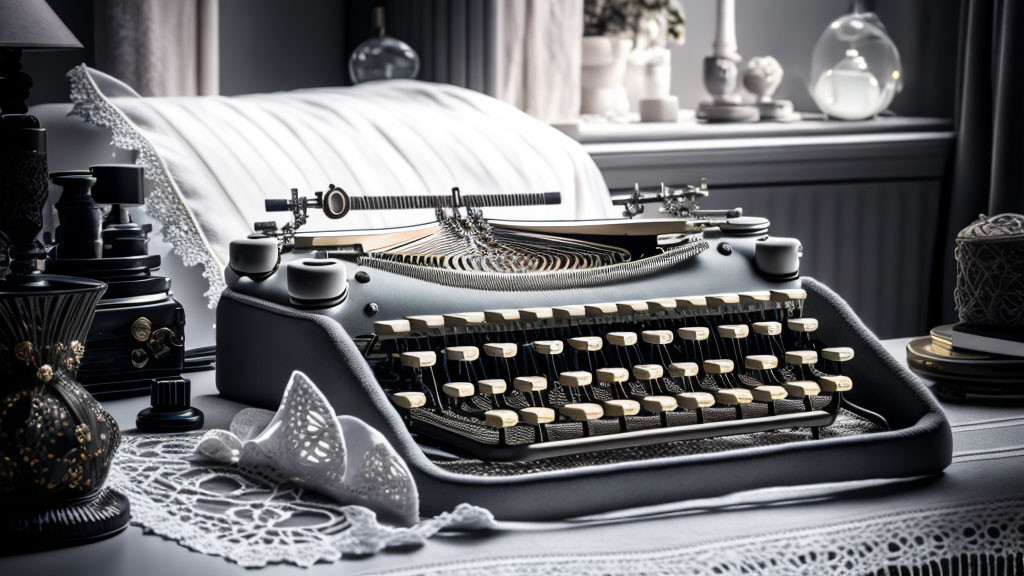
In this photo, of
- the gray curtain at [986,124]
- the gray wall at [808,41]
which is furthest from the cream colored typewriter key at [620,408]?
the gray wall at [808,41]

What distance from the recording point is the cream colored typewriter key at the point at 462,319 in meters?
1.06

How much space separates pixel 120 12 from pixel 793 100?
2142 millimetres

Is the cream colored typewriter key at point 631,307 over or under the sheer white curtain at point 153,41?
under

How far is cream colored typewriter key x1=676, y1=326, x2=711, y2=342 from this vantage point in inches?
44.5

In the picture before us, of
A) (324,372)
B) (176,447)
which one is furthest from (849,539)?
(176,447)

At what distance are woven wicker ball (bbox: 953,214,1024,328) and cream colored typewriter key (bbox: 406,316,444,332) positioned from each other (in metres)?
0.71

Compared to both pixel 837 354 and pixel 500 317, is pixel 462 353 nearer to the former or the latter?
pixel 500 317

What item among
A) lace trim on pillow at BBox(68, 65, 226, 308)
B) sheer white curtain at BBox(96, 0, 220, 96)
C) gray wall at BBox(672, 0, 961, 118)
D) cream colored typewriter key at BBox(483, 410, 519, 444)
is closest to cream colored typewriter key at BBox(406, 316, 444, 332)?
cream colored typewriter key at BBox(483, 410, 519, 444)

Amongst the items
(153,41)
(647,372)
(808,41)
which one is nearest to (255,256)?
(647,372)

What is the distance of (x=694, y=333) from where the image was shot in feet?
3.71

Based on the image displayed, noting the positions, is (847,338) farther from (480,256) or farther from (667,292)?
(480,256)

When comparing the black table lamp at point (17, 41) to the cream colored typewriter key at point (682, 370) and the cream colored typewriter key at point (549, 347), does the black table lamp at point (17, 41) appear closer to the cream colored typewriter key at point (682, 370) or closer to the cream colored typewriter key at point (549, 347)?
the cream colored typewriter key at point (549, 347)

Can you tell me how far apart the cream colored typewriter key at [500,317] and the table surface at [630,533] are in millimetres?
222

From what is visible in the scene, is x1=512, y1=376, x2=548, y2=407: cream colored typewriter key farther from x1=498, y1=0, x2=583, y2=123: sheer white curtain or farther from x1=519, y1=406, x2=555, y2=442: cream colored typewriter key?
x1=498, y1=0, x2=583, y2=123: sheer white curtain
